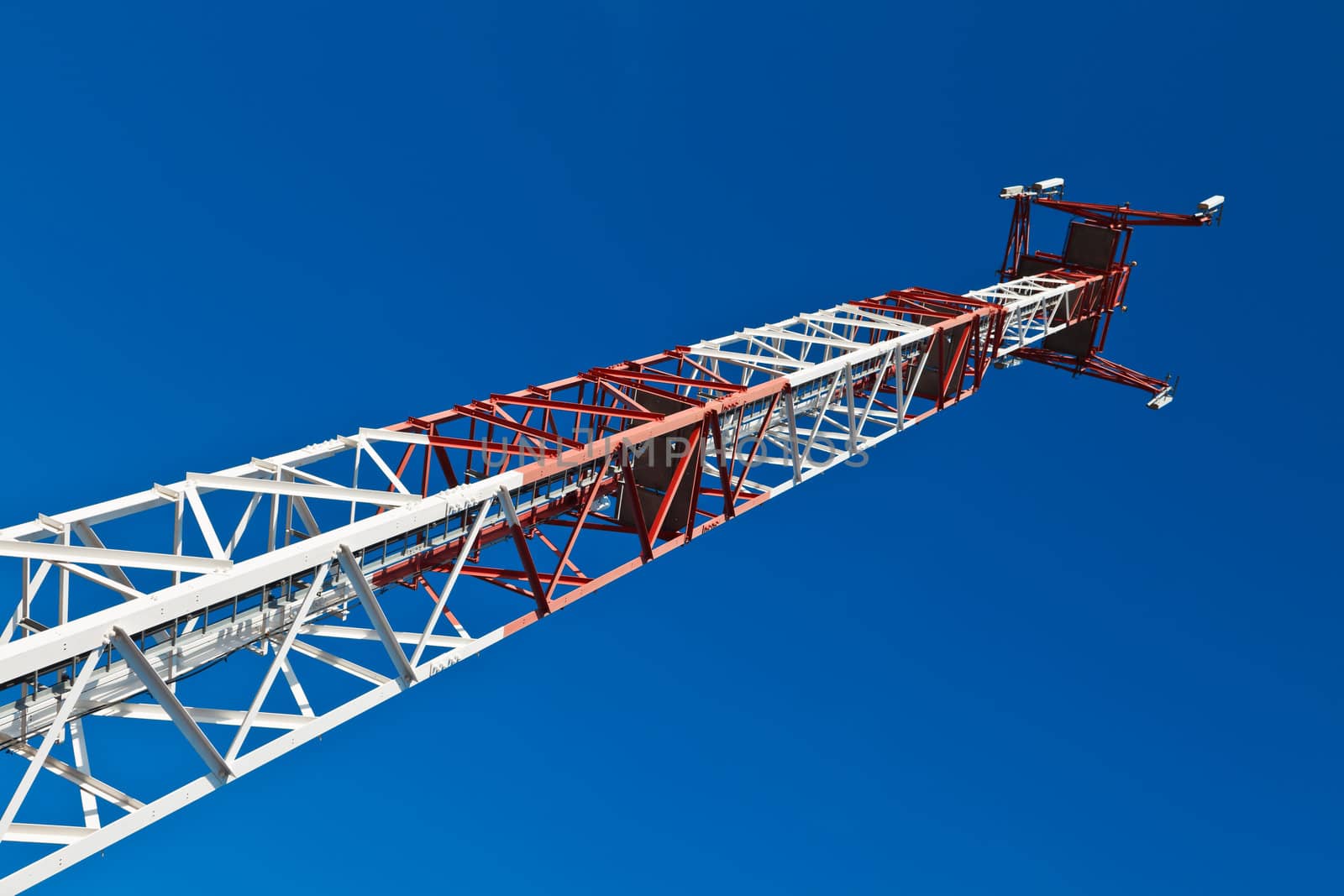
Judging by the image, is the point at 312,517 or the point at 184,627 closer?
the point at 184,627

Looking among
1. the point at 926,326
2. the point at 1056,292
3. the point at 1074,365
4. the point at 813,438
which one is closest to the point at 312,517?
the point at 813,438

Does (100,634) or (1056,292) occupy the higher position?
(1056,292)

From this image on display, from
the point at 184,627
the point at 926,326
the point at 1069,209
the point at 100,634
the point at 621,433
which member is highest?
the point at 1069,209

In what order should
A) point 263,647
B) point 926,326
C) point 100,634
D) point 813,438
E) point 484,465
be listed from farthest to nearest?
point 926,326
point 813,438
point 484,465
point 263,647
point 100,634

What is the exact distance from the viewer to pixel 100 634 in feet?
43.0

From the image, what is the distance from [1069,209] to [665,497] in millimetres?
25358

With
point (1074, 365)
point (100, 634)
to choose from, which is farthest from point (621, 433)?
point (1074, 365)

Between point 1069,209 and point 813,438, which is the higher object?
point 1069,209

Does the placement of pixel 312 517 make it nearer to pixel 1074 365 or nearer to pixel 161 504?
pixel 161 504

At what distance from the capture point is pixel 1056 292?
115ft

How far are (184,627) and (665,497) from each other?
28.5ft

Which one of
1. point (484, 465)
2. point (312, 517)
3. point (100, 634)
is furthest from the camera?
point (484, 465)

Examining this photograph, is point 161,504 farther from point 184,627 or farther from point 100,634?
point 100,634

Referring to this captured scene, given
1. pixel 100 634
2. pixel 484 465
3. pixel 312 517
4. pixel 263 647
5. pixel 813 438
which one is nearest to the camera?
pixel 100 634
